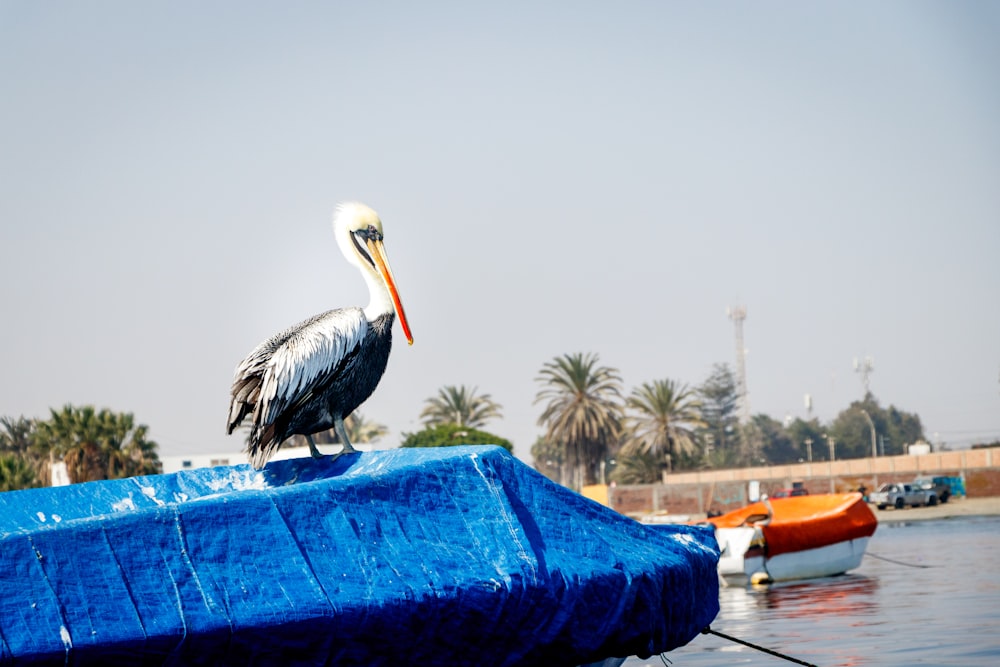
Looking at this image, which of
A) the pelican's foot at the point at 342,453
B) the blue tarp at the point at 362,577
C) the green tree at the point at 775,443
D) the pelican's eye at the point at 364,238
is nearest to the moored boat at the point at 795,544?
the pelican's eye at the point at 364,238

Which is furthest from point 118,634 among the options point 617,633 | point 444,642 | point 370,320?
point 370,320

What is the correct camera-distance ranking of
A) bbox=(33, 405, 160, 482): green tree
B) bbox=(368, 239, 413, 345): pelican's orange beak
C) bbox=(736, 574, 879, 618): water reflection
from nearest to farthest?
bbox=(368, 239, 413, 345): pelican's orange beak < bbox=(736, 574, 879, 618): water reflection < bbox=(33, 405, 160, 482): green tree

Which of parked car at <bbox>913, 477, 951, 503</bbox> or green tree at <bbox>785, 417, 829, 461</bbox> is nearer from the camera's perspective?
parked car at <bbox>913, 477, 951, 503</bbox>

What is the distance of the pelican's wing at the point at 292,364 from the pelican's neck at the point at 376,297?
0.27 meters

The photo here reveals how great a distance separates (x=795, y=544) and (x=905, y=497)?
45.8 meters

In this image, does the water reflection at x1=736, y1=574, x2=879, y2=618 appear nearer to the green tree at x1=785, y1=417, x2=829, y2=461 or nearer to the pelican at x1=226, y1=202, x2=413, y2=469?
the pelican at x1=226, y1=202, x2=413, y2=469

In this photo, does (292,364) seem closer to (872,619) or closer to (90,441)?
(872,619)

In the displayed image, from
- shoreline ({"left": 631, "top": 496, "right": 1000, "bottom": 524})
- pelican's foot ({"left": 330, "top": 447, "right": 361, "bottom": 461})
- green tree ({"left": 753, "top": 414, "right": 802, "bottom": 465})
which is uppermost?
green tree ({"left": 753, "top": 414, "right": 802, "bottom": 465})

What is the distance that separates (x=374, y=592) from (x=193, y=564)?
2.57 feet

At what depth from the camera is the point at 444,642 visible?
594cm

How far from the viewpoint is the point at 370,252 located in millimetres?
8602

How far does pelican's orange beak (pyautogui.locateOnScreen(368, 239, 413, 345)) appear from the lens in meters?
8.41

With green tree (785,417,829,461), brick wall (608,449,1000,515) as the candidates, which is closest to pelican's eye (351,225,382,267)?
brick wall (608,449,1000,515)

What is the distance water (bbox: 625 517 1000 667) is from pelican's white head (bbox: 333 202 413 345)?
6.14 metres
